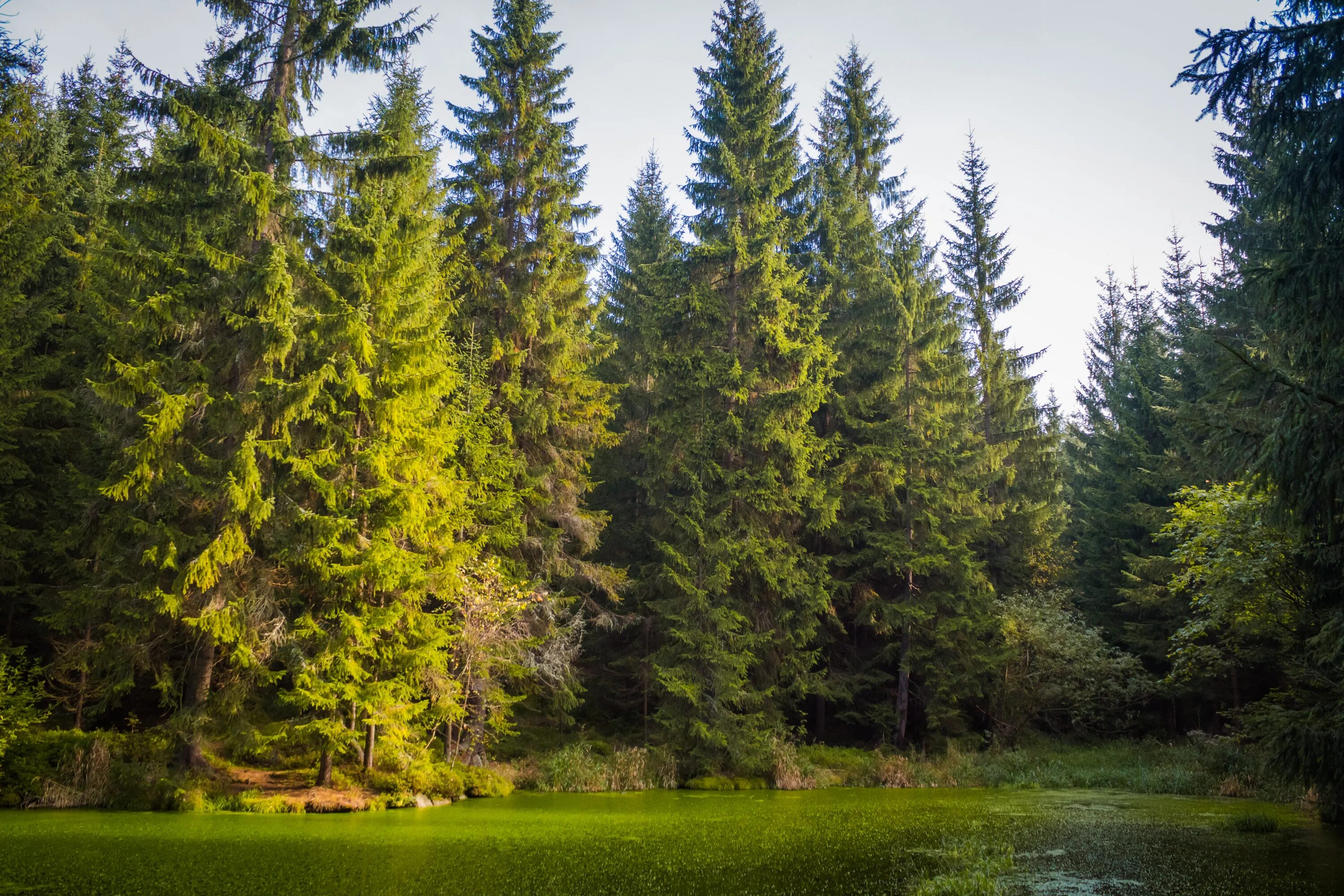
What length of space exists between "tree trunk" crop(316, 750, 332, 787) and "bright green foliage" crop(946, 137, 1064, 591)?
63.2 feet

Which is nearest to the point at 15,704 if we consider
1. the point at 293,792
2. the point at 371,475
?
the point at 293,792

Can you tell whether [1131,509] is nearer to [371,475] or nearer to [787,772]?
[787,772]

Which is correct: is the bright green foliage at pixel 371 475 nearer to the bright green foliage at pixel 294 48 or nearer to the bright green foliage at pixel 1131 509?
the bright green foliage at pixel 294 48

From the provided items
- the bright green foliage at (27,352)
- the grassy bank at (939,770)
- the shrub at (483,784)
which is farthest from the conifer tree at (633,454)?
the bright green foliage at (27,352)

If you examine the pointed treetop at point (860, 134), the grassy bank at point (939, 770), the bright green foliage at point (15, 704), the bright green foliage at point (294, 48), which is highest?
the pointed treetop at point (860, 134)

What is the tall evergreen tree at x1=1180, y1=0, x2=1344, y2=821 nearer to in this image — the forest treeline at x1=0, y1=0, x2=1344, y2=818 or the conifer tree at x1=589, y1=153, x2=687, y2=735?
the forest treeline at x1=0, y1=0, x2=1344, y2=818

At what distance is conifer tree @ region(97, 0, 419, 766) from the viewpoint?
41.0 ft

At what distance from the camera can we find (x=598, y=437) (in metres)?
19.6

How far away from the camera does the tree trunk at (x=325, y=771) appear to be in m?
12.8

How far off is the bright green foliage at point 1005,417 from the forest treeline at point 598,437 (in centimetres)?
16

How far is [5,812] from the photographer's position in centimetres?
1061

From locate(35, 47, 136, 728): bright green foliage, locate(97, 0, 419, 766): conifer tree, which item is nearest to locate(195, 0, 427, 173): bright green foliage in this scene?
locate(97, 0, 419, 766): conifer tree

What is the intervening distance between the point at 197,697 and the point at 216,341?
5888 mm

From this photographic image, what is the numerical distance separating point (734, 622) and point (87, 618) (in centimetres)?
1200
